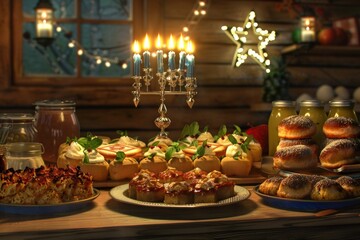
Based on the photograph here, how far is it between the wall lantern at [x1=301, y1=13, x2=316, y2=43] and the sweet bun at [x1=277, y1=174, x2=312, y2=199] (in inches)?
112

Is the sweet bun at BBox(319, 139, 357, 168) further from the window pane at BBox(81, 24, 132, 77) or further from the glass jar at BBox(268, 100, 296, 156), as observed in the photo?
the window pane at BBox(81, 24, 132, 77)

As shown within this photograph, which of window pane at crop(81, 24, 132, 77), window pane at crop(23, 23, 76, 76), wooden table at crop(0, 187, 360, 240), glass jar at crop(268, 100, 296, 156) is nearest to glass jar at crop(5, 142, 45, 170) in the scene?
wooden table at crop(0, 187, 360, 240)

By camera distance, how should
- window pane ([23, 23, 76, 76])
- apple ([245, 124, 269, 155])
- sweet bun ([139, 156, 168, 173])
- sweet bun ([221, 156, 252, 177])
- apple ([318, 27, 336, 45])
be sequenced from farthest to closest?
window pane ([23, 23, 76, 76])
apple ([318, 27, 336, 45])
apple ([245, 124, 269, 155])
sweet bun ([221, 156, 252, 177])
sweet bun ([139, 156, 168, 173])

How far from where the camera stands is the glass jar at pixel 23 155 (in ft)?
6.10

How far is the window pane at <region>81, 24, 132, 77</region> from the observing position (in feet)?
16.2

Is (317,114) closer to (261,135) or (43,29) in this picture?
(261,135)

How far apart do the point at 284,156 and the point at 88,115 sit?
2660mm

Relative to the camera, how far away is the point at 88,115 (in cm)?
449

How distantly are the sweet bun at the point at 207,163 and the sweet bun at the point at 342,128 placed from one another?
20.1 inches

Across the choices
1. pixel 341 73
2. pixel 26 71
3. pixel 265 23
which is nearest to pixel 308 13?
pixel 265 23

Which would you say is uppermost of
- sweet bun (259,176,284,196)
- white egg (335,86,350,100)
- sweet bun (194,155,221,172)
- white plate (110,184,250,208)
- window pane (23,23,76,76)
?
window pane (23,23,76,76)

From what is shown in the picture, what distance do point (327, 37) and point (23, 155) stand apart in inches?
130

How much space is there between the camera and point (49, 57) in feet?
16.2

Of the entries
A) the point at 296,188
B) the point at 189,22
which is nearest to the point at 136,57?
the point at 296,188
